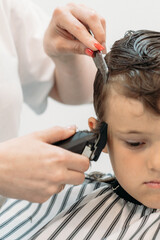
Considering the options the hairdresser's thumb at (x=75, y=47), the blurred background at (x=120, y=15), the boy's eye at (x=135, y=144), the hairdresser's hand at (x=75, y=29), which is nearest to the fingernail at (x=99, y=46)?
the hairdresser's hand at (x=75, y=29)

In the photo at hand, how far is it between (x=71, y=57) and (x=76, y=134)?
1.49 ft

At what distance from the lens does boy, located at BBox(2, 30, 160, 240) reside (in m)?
0.85

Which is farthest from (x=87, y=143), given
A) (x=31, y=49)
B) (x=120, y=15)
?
(x=120, y=15)

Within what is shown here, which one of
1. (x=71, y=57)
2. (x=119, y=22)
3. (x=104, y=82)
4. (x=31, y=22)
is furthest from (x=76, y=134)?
(x=119, y=22)

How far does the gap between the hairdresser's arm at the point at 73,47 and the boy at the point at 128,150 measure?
0.08 m

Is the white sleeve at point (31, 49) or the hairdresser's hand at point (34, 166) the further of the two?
the white sleeve at point (31, 49)

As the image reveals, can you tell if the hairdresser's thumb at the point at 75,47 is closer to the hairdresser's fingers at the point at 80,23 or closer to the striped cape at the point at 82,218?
the hairdresser's fingers at the point at 80,23

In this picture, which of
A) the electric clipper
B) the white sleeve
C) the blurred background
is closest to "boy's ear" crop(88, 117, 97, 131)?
the electric clipper

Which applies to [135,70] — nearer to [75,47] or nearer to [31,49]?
[75,47]

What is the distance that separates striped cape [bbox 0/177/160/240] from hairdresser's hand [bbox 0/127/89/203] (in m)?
0.20

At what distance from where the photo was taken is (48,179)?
2.68 ft

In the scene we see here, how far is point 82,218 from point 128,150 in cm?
25

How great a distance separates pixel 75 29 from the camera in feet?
3.12

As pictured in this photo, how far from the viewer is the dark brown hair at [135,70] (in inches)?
33.2
